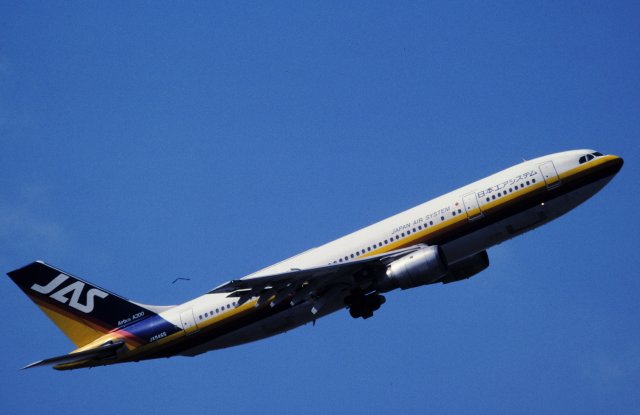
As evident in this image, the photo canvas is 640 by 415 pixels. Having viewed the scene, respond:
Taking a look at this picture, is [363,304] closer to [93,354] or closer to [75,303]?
[93,354]

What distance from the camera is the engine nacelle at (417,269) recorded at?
3850cm

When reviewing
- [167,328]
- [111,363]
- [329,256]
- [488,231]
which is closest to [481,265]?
[488,231]

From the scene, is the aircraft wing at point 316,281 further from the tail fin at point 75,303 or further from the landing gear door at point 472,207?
the tail fin at point 75,303

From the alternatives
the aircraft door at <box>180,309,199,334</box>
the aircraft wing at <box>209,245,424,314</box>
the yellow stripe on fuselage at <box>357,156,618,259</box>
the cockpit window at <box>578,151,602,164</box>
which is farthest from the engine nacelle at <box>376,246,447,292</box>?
the aircraft door at <box>180,309,199,334</box>

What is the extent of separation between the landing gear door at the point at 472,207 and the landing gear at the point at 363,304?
617 centimetres

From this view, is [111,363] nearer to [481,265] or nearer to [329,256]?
[329,256]

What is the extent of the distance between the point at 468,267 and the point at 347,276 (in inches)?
283

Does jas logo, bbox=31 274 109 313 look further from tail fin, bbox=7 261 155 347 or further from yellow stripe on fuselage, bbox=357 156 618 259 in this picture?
yellow stripe on fuselage, bbox=357 156 618 259

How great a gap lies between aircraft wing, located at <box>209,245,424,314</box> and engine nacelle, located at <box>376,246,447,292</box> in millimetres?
885

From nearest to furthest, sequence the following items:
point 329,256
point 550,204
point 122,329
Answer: point 550,204 < point 329,256 < point 122,329

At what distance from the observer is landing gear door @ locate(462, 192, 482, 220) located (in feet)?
129

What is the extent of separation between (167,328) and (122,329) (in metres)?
2.93

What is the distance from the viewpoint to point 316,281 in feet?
134

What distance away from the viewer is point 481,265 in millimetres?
44219
